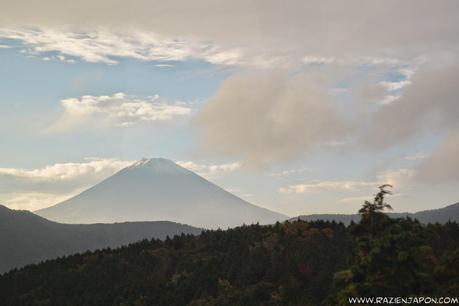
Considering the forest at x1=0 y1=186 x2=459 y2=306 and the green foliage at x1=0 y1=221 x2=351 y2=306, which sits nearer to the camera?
the forest at x1=0 y1=186 x2=459 y2=306

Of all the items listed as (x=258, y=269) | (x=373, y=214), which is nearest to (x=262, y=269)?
(x=258, y=269)

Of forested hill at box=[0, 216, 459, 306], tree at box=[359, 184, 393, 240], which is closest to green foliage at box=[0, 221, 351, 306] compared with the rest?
forested hill at box=[0, 216, 459, 306]

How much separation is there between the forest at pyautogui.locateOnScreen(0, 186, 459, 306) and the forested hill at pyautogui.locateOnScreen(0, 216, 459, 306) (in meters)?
0.07

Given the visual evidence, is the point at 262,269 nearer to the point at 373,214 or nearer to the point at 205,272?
→ the point at 205,272

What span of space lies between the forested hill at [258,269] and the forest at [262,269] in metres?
0.07

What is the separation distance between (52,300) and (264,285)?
4474cm

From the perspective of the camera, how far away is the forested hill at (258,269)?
2652cm

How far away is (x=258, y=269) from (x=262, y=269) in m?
0.70

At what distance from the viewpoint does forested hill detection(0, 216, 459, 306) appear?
A: 26.5 metres

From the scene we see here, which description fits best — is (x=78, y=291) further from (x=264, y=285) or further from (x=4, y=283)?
(x=264, y=285)

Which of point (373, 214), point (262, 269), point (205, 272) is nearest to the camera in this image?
point (373, 214)

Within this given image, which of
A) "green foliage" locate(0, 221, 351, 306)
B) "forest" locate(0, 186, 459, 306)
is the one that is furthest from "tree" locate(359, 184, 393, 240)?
"green foliage" locate(0, 221, 351, 306)

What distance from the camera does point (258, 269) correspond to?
8794 centimetres

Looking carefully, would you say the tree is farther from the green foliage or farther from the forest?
the green foliage
